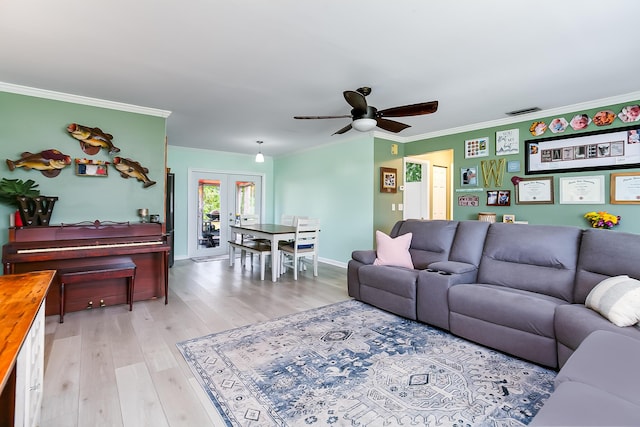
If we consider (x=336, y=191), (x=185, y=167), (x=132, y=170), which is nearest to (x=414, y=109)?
(x=336, y=191)

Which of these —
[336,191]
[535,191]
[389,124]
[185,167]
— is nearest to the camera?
[389,124]

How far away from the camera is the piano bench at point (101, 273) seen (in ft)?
9.64

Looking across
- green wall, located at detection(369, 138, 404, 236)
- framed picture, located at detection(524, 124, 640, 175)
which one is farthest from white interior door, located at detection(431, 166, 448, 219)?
framed picture, located at detection(524, 124, 640, 175)

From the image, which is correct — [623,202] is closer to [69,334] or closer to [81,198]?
[69,334]

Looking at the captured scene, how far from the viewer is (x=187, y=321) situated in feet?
9.98

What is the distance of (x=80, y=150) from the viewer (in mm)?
3551

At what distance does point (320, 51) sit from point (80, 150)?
119 inches

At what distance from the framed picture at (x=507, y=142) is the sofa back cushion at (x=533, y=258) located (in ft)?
6.02

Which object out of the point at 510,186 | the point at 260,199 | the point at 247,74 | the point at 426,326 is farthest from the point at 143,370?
the point at 260,199

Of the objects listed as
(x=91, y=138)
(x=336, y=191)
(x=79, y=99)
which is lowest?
(x=336, y=191)

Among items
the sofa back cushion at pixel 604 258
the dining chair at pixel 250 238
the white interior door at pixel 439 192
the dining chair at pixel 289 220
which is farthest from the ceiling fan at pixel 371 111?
the white interior door at pixel 439 192

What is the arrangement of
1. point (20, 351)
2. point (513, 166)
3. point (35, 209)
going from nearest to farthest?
point (20, 351)
point (35, 209)
point (513, 166)

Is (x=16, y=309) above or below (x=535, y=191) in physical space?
below

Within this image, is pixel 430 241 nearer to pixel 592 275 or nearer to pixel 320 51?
pixel 592 275
